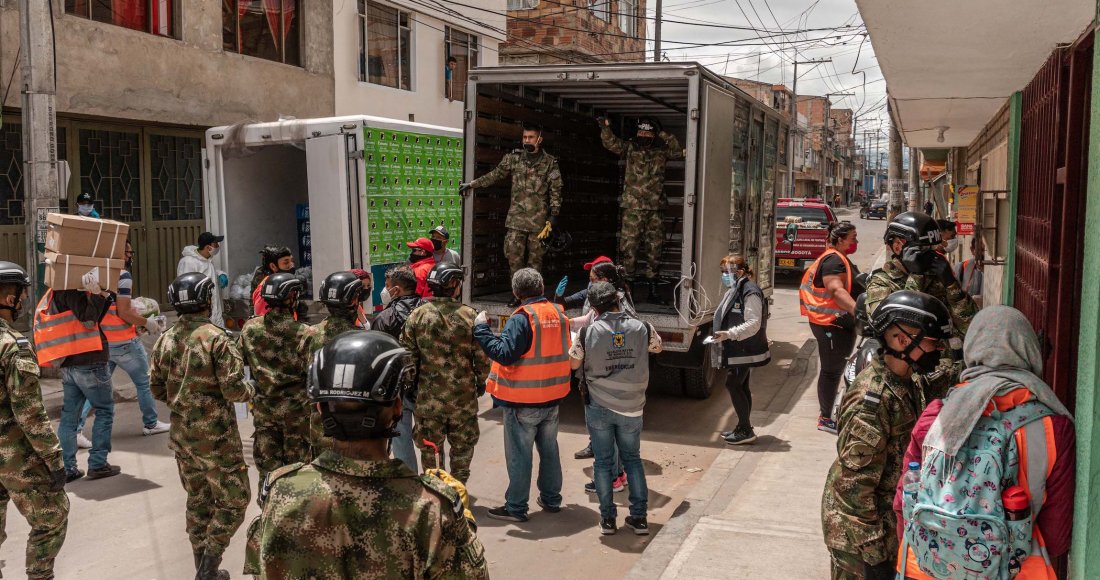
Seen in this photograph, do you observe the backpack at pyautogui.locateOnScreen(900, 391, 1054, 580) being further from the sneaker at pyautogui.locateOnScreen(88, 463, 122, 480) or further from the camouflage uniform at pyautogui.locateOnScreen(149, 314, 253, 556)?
the sneaker at pyautogui.locateOnScreen(88, 463, 122, 480)

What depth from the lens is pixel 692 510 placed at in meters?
5.88

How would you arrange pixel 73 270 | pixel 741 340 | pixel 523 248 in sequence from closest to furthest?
pixel 73 270 → pixel 741 340 → pixel 523 248

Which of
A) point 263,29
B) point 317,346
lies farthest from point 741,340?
point 263,29

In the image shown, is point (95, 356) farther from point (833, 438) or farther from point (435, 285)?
point (833, 438)

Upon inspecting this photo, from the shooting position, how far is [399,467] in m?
2.27

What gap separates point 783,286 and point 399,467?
18.6 metres

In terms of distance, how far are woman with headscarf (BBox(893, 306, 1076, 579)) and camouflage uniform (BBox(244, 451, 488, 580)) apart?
1509 mm

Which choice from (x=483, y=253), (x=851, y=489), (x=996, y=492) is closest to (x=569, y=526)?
(x=851, y=489)

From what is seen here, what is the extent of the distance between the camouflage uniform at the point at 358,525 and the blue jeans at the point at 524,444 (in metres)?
3.53

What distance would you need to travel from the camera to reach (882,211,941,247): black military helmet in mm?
5383

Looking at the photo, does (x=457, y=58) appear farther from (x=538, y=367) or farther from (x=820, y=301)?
(x=538, y=367)

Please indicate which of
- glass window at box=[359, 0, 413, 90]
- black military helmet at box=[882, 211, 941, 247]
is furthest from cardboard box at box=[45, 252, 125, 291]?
glass window at box=[359, 0, 413, 90]

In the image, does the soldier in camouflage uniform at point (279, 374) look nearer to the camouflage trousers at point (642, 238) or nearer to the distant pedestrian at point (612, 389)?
the distant pedestrian at point (612, 389)

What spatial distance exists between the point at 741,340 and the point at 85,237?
495 cm
